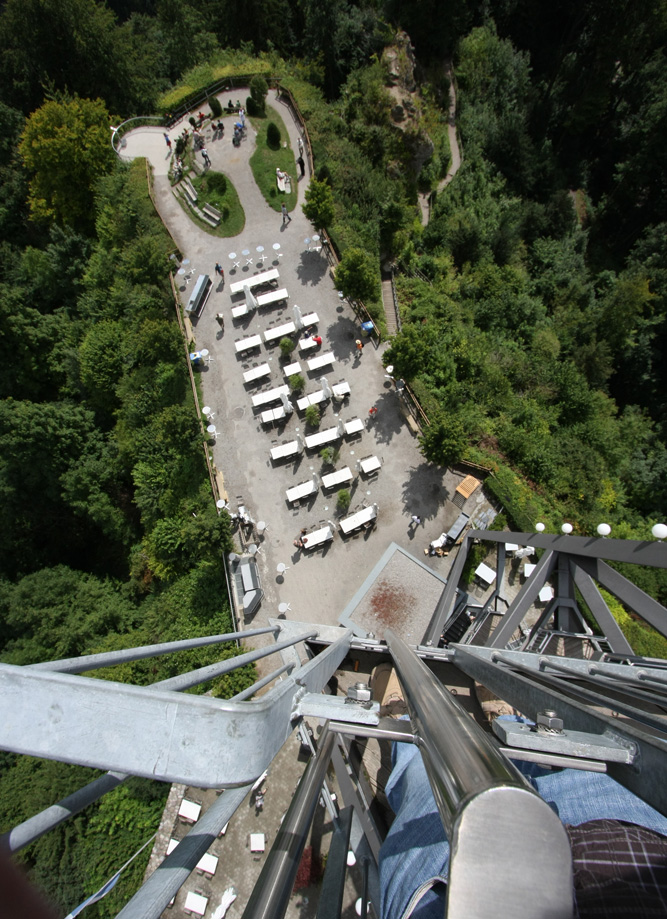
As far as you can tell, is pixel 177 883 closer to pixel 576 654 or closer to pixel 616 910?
pixel 616 910

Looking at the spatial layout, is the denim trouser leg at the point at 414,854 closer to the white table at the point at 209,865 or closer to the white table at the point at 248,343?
the white table at the point at 209,865

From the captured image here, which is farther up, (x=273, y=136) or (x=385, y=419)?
(x=273, y=136)

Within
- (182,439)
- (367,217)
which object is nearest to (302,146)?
(367,217)

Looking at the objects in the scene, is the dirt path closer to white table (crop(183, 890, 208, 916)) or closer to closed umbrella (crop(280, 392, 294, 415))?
closed umbrella (crop(280, 392, 294, 415))

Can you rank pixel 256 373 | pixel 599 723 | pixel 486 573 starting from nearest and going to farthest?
1. pixel 599 723
2. pixel 486 573
3. pixel 256 373

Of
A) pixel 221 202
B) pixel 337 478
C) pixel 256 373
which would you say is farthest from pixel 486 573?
pixel 221 202

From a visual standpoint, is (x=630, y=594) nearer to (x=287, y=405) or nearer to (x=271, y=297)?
(x=287, y=405)
